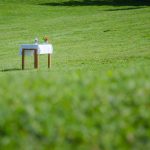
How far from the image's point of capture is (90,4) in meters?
54.1

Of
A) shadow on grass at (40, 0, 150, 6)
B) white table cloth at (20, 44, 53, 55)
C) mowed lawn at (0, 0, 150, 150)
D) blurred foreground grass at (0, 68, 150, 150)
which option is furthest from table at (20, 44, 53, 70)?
shadow on grass at (40, 0, 150, 6)

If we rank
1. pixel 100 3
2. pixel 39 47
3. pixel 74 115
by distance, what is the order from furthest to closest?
pixel 100 3, pixel 39 47, pixel 74 115

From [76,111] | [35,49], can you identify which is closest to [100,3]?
[35,49]

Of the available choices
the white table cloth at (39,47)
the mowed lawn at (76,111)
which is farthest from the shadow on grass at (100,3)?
the mowed lawn at (76,111)

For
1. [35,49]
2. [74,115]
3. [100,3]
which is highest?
[100,3]

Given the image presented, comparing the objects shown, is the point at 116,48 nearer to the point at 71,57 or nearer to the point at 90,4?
the point at 71,57

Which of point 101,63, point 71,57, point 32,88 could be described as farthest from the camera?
point 71,57

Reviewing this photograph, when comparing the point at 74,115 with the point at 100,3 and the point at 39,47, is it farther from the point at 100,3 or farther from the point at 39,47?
the point at 100,3

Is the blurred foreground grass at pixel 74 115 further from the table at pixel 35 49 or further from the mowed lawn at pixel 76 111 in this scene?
the table at pixel 35 49

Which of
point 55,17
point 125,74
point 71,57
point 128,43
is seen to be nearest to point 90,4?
point 55,17

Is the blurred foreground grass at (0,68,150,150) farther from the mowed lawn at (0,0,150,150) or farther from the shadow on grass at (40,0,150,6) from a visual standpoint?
the shadow on grass at (40,0,150,6)

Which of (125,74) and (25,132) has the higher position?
(125,74)

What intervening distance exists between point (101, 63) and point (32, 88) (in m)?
15.1

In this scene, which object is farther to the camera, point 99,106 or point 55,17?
point 55,17
